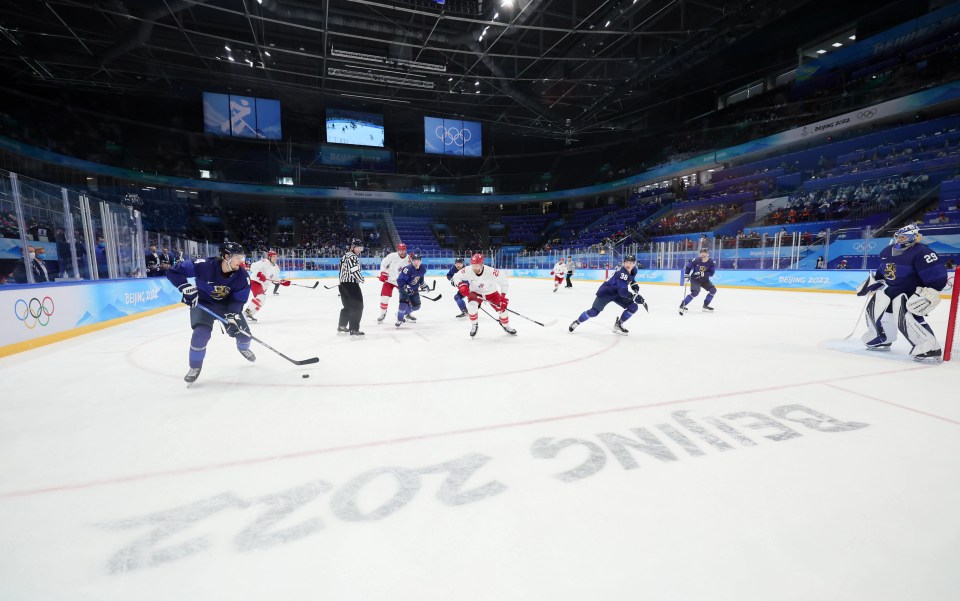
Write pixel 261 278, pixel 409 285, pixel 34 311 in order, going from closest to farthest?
pixel 34 311 < pixel 409 285 < pixel 261 278

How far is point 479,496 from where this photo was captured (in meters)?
1.81

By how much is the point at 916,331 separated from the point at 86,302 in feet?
34.8

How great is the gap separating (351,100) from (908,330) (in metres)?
30.7

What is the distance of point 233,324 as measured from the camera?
4.04 meters

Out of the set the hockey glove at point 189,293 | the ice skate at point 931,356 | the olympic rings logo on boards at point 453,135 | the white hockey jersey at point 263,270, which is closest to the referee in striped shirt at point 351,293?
the hockey glove at point 189,293

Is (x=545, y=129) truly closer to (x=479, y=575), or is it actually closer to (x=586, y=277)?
(x=586, y=277)

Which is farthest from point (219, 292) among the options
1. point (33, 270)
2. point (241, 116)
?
point (241, 116)

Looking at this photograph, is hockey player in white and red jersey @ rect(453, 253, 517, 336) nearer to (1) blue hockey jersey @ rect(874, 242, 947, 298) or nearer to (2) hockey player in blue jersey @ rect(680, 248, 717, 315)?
(1) blue hockey jersey @ rect(874, 242, 947, 298)

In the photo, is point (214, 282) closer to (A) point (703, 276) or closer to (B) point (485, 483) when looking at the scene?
(B) point (485, 483)

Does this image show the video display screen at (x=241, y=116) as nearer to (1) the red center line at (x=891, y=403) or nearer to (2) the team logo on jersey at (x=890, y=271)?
(2) the team logo on jersey at (x=890, y=271)

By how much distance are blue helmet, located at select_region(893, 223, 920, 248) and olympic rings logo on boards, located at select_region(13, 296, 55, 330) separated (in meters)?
9.78

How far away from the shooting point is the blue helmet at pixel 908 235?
433 centimetres

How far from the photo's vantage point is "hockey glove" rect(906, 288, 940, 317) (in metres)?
4.11

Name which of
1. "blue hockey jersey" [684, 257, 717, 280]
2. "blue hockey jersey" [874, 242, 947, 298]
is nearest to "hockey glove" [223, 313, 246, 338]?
"blue hockey jersey" [874, 242, 947, 298]
